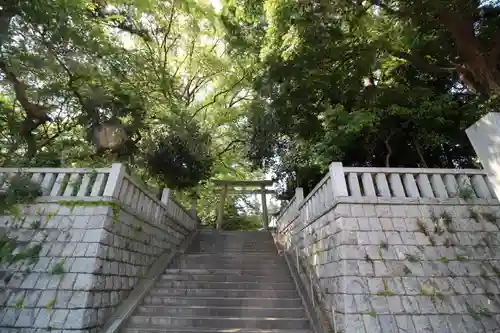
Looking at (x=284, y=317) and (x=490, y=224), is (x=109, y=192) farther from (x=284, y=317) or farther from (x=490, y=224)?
(x=490, y=224)

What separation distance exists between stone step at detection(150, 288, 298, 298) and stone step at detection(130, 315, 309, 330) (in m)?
0.77

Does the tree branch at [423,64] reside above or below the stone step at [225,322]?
above

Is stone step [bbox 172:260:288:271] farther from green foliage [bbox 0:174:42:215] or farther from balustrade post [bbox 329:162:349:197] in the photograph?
green foliage [bbox 0:174:42:215]

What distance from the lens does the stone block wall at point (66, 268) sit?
370 centimetres

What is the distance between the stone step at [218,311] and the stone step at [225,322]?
19 centimetres

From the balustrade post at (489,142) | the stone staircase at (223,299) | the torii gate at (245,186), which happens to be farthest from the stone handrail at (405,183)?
the torii gate at (245,186)

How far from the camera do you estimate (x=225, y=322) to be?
172 inches

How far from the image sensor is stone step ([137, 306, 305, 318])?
4582 mm

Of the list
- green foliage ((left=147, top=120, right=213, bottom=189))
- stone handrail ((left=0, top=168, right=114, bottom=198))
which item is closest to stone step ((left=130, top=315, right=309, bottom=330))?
stone handrail ((left=0, top=168, right=114, bottom=198))

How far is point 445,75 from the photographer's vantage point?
273 inches

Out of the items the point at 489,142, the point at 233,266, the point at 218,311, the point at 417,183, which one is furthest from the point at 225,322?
the point at 489,142

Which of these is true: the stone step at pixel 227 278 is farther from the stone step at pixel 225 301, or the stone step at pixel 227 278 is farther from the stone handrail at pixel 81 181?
the stone handrail at pixel 81 181

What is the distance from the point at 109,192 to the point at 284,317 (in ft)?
11.5

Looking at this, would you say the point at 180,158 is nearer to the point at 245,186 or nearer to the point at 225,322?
the point at 225,322
